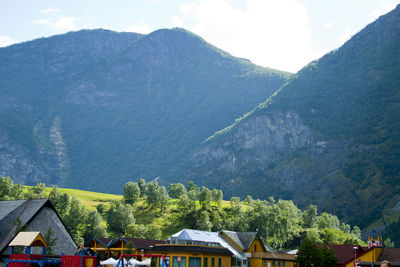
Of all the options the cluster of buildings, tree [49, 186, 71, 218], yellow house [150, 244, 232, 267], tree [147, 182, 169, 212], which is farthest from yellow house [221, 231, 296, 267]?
tree [147, 182, 169, 212]

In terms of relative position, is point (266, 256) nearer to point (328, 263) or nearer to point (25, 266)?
point (328, 263)

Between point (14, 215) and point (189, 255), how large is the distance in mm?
30746

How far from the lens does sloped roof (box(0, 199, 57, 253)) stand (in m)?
51.8

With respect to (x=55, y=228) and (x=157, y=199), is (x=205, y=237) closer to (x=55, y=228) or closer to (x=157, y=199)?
(x=55, y=228)

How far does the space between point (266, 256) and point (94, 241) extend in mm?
36857

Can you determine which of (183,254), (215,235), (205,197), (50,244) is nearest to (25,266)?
(50,244)

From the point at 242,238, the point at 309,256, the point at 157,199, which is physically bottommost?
the point at 309,256

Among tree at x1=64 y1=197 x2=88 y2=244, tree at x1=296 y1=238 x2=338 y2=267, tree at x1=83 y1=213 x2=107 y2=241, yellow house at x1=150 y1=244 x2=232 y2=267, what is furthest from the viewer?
tree at x1=64 y1=197 x2=88 y2=244

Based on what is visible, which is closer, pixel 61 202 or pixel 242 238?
pixel 242 238

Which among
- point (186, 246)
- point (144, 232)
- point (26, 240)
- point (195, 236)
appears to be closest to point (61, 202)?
point (144, 232)

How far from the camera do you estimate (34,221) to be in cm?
5547

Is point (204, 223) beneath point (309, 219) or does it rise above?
beneath

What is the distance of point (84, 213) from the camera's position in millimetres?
141000

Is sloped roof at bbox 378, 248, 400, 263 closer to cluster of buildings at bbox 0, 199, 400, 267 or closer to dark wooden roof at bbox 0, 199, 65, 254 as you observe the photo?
cluster of buildings at bbox 0, 199, 400, 267
